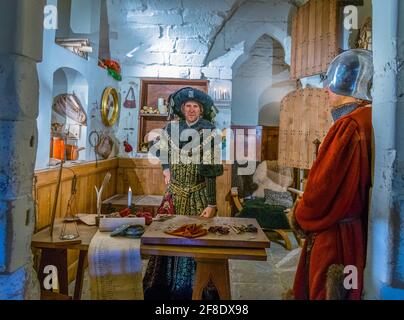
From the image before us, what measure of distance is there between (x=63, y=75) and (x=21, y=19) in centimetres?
205

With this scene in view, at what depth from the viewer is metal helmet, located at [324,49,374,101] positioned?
1524 millimetres

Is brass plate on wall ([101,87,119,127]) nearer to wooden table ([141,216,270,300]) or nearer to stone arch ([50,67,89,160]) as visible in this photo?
stone arch ([50,67,89,160])

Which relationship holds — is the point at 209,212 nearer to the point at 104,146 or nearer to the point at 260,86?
the point at 104,146

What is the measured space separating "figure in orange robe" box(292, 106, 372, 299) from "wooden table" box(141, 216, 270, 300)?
0.23m

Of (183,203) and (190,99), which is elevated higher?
(190,99)

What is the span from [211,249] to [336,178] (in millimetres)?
590

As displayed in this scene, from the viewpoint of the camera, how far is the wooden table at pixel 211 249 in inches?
57.2

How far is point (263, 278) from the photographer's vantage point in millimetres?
3041

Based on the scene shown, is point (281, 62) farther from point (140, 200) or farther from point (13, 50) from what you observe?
point (13, 50)

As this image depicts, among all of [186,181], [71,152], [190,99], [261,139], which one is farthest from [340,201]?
[261,139]
